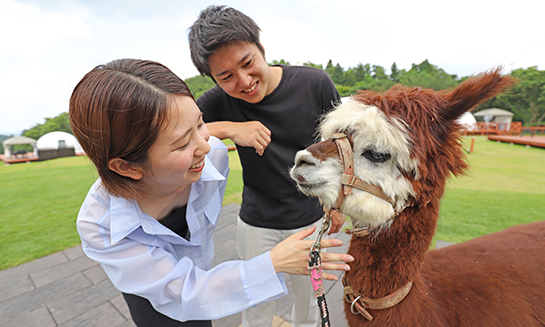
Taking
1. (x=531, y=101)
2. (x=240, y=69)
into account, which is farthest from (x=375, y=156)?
(x=531, y=101)

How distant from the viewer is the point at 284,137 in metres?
1.66

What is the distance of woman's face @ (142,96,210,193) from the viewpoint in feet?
3.30

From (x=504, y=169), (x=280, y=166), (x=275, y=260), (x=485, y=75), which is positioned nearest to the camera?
(x=485, y=75)

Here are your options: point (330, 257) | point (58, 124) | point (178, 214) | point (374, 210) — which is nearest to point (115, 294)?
point (178, 214)

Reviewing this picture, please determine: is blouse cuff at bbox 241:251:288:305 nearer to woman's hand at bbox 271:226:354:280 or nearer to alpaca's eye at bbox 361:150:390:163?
woman's hand at bbox 271:226:354:280

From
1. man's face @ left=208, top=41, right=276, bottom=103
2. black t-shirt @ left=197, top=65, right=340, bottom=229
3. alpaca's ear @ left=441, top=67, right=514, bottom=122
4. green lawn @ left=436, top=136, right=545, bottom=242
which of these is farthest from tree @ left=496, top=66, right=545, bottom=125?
man's face @ left=208, top=41, right=276, bottom=103

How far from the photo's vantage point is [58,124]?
187ft

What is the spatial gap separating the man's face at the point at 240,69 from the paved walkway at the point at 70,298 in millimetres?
2025

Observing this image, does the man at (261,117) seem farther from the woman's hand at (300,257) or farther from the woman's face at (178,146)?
the woman's hand at (300,257)

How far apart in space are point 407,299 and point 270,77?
1.45m

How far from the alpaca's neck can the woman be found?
0.49 feet

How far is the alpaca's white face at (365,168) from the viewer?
0.95 m

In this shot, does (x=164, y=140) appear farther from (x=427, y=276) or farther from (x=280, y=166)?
(x=427, y=276)

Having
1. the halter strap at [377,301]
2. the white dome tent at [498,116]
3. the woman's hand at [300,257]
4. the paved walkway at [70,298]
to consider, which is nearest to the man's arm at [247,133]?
the woman's hand at [300,257]
